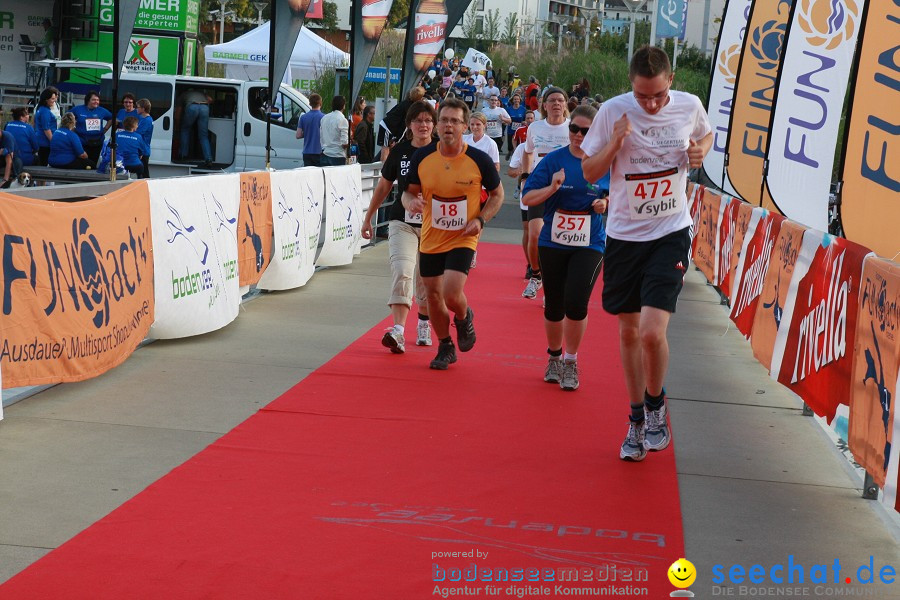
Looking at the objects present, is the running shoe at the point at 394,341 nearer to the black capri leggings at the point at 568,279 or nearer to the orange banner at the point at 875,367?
the black capri leggings at the point at 568,279

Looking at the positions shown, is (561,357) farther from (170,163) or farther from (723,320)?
(170,163)

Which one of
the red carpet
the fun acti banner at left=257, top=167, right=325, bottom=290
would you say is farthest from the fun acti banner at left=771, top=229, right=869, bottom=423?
the fun acti banner at left=257, top=167, right=325, bottom=290

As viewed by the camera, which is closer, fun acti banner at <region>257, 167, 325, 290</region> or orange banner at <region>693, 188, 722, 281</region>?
A: fun acti banner at <region>257, 167, 325, 290</region>

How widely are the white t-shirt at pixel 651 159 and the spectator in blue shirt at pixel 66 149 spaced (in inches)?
596

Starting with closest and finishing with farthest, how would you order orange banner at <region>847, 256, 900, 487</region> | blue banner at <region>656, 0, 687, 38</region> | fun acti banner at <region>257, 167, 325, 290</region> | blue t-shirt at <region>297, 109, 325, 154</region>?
orange banner at <region>847, 256, 900, 487</region> < fun acti banner at <region>257, 167, 325, 290</region> < blue t-shirt at <region>297, 109, 325, 154</region> < blue banner at <region>656, 0, 687, 38</region>

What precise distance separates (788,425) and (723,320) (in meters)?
5.29

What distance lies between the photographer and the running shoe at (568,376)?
8.48m

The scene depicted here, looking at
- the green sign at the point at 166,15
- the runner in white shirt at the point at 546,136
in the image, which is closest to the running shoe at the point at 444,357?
the runner in white shirt at the point at 546,136

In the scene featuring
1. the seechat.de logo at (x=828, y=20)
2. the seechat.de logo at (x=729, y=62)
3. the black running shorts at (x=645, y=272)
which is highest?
the seechat.de logo at (x=828, y=20)

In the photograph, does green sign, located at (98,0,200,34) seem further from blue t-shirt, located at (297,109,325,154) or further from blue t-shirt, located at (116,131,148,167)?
blue t-shirt, located at (116,131,148,167)

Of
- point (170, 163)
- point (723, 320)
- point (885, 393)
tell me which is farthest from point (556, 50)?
point (885, 393)

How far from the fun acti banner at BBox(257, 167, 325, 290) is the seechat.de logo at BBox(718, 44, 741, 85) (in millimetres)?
6758

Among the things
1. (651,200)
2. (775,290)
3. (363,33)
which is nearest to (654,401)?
(651,200)

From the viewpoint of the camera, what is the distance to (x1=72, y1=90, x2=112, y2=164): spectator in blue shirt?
21.3 meters
